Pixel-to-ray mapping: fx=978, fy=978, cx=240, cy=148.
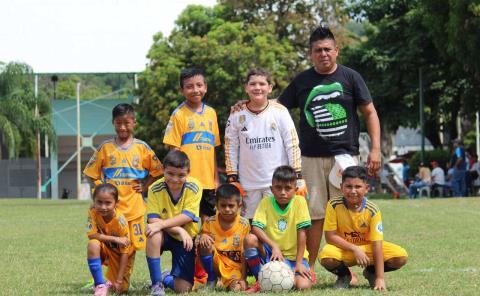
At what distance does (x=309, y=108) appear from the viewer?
8.92 meters

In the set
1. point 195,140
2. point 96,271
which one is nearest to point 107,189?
point 96,271

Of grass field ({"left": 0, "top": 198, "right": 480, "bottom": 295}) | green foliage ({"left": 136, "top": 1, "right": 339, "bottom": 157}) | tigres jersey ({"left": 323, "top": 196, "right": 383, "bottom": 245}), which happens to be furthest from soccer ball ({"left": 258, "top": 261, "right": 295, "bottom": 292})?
green foliage ({"left": 136, "top": 1, "right": 339, "bottom": 157})

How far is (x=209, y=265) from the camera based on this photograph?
28.3 feet

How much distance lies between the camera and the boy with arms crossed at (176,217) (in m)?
8.29

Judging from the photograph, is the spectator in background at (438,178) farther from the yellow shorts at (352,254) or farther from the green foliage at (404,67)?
the yellow shorts at (352,254)

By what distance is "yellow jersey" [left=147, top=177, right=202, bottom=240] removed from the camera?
843 cm

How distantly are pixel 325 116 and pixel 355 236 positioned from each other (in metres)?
1.13

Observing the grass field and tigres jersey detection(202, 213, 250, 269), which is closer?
the grass field

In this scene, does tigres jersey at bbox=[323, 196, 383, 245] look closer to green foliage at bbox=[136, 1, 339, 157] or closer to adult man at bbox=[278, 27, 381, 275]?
adult man at bbox=[278, 27, 381, 275]

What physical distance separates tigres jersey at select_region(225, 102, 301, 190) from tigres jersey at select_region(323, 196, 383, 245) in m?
0.52

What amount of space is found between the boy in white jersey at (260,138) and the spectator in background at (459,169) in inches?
872

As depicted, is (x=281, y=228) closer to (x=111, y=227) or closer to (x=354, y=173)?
(x=354, y=173)

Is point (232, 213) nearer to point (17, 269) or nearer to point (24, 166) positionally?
point (17, 269)

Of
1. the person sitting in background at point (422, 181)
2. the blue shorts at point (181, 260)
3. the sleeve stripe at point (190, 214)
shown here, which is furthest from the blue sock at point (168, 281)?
the person sitting in background at point (422, 181)
